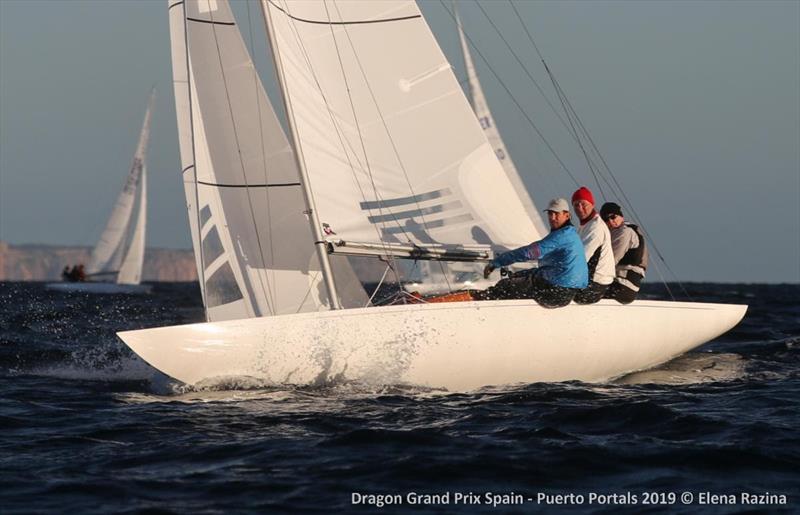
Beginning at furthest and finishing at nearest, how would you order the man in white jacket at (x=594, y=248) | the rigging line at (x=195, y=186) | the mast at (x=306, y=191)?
1. the rigging line at (x=195, y=186)
2. the mast at (x=306, y=191)
3. the man in white jacket at (x=594, y=248)

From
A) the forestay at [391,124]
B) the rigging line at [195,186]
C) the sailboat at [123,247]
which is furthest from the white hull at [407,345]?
the sailboat at [123,247]

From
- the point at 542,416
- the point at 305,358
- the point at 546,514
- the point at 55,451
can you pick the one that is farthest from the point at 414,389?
the point at 546,514

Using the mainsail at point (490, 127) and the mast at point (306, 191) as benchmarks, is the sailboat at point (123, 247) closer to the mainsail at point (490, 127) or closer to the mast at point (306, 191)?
the mainsail at point (490, 127)

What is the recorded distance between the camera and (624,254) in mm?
10242

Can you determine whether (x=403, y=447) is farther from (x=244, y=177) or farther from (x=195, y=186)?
(x=195, y=186)


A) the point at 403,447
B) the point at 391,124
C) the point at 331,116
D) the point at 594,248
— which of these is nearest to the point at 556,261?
the point at 594,248

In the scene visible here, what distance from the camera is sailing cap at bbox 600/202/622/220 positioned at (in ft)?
33.8

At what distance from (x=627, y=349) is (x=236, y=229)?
3962 millimetres

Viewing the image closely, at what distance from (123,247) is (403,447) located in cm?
4312

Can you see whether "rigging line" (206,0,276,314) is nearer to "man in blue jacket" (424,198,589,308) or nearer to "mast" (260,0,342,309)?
"mast" (260,0,342,309)

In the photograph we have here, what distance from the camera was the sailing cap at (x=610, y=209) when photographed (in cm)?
1030

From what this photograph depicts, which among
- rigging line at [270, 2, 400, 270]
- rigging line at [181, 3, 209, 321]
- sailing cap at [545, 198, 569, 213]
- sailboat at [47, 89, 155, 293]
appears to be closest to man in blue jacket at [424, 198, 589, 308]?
sailing cap at [545, 198, 569, 213]

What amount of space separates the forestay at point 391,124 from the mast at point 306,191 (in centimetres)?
28

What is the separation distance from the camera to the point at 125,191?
46.5 m
